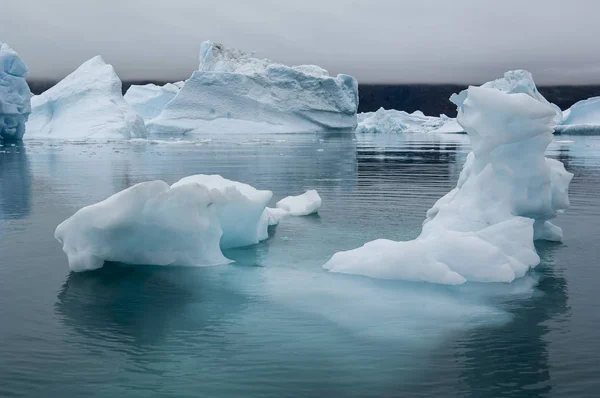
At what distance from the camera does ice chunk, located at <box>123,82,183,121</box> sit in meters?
74.8

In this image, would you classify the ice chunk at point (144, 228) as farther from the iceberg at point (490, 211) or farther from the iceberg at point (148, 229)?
the iceberg at point (490, 211)

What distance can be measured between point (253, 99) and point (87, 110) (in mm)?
20829

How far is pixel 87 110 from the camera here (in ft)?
159

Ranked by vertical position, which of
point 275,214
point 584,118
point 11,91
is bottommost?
point 275,214

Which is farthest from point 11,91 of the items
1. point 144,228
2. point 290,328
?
point 290,328

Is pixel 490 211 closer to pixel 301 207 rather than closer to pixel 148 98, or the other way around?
pixel 301 207

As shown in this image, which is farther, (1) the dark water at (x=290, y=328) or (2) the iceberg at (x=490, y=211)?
(2) the iceberg at (x=490, y=211)

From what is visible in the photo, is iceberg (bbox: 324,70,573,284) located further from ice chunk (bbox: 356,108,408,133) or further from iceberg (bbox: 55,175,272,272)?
ice chunk (bbox: 356,108,408,133)

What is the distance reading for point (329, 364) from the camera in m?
4.72

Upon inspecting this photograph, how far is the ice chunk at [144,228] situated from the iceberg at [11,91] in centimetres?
3588

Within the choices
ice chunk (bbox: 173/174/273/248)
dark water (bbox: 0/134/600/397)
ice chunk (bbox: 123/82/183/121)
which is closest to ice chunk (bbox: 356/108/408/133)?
ice chunk (bbox: 123/82/183/121)

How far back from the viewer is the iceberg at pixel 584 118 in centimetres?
5412

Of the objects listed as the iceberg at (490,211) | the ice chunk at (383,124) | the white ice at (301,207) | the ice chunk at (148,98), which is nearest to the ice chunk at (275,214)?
the white ice at (301,207)

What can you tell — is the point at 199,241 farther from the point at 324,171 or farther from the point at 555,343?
the point at 324,171
